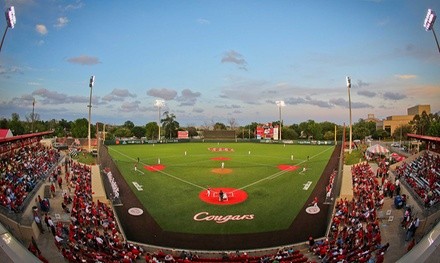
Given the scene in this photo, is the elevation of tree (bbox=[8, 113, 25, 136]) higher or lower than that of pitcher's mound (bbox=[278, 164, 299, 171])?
higher

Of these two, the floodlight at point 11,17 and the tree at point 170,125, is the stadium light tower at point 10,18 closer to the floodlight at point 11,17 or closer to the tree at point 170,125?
the floodlight at point 11,17

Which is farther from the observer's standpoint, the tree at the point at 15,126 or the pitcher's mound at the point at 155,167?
the tree at the point at 15,126

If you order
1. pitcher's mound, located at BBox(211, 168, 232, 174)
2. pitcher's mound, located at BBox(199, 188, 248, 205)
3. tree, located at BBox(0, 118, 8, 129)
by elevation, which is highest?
tree, located at BBox(0, 118, 8, 129)

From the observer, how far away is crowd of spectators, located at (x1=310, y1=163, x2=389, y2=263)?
43.5 feet

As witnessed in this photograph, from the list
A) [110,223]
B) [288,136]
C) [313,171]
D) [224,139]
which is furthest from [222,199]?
[288,136]

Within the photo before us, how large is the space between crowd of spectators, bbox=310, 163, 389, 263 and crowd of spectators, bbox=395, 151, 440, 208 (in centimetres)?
229

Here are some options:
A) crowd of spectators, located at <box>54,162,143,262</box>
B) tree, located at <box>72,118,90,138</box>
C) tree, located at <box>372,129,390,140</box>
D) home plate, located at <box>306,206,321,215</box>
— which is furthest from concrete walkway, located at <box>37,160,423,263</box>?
tree, located at <box>372,129,390,140</box>

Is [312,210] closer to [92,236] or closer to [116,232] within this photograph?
[116,232]

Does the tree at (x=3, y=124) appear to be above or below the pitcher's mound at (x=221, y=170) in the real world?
above

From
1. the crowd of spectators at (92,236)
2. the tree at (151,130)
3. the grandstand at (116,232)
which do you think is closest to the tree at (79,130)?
the tree at (151,130)

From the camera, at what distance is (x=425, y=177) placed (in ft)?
72.3

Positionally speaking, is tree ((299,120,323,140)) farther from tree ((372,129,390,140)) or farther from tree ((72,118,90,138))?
tree ((72,118,90,138))

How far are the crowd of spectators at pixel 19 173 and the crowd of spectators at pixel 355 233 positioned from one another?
14.5 m

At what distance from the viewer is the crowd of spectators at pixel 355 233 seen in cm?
1325
